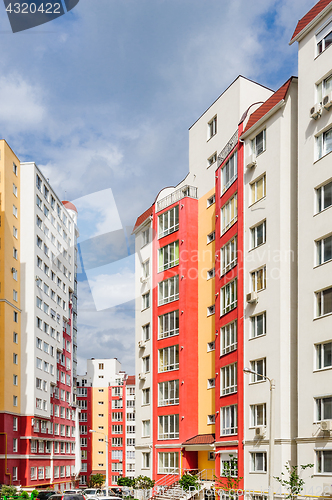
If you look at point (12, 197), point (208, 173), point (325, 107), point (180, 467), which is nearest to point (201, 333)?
point (180, 467)

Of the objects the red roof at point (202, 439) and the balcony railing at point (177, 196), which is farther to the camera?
the balcony railing at point (177, 196)

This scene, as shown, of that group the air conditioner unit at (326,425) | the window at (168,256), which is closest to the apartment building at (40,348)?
the window at (168,256)

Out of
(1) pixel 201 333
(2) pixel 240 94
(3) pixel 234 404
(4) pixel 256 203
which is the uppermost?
(2) pixel 240 94

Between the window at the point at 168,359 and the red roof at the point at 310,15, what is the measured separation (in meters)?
25.2

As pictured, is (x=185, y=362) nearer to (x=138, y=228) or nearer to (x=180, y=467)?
(x=180, y=467)

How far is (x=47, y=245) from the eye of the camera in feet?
256

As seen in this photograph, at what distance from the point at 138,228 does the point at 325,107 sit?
2847cm

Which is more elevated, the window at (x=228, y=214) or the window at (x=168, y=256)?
the window at (x=228, y=214)

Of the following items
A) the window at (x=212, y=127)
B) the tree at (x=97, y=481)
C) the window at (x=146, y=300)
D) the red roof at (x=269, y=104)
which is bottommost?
the tree at (x=97, y=481)

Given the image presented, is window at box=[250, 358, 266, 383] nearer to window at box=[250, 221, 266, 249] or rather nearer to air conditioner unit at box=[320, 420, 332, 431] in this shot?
air conditioner unit at box=[320, 420, 332, 431]

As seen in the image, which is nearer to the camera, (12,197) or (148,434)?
(148,434)

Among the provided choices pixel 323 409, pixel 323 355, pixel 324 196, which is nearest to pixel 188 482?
pixel 323 409

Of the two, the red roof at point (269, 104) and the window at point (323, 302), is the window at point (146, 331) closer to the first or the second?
the red roof at point (269, 104)

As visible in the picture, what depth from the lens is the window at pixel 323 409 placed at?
25828 mm
